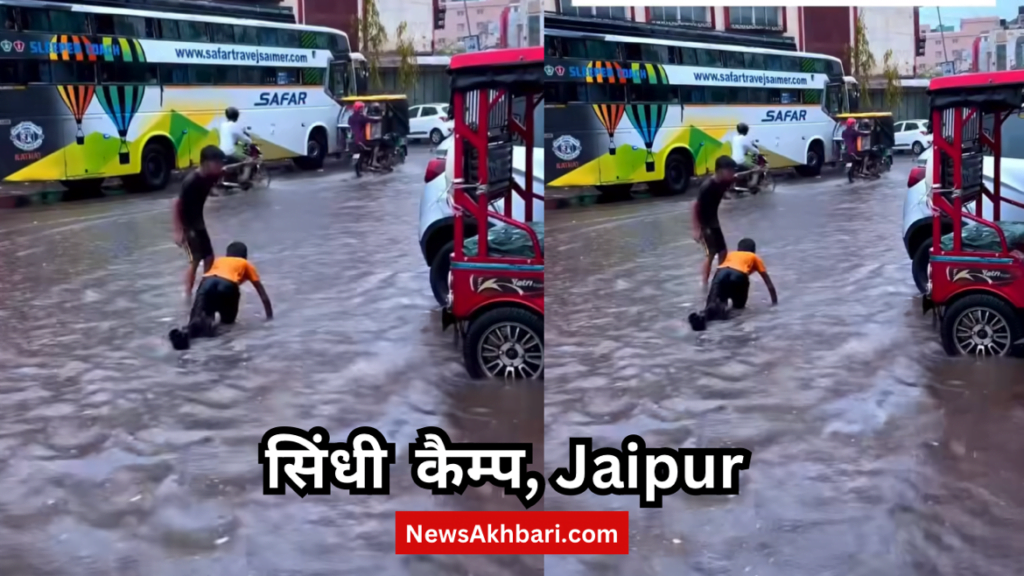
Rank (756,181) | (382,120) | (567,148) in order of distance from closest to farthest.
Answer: (567,148)
(756,181)
(382,120)

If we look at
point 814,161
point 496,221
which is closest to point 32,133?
point 496,221

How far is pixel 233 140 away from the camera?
2766mm

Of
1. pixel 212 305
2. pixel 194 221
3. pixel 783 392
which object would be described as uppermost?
pixel 194 221

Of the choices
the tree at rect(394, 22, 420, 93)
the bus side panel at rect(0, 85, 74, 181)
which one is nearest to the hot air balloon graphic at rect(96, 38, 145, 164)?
the bus side panel at rect(0, 85, 74, 181)

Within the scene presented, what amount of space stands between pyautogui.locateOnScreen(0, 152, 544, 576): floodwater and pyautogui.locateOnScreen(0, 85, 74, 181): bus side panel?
11 centimetres

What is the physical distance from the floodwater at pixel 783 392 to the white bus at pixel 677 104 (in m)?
0.09

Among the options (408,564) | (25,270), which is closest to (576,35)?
(408,564)

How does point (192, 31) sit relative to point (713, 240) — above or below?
above

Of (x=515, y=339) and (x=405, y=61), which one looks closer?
(x=515, y=339)

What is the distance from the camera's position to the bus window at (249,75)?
2.79 metres

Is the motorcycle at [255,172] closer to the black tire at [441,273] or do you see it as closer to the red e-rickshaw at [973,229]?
the black tire at [441,273]

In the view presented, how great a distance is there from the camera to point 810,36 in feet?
8.96

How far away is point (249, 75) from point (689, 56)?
116 cm

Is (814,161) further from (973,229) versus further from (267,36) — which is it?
(267,36)
